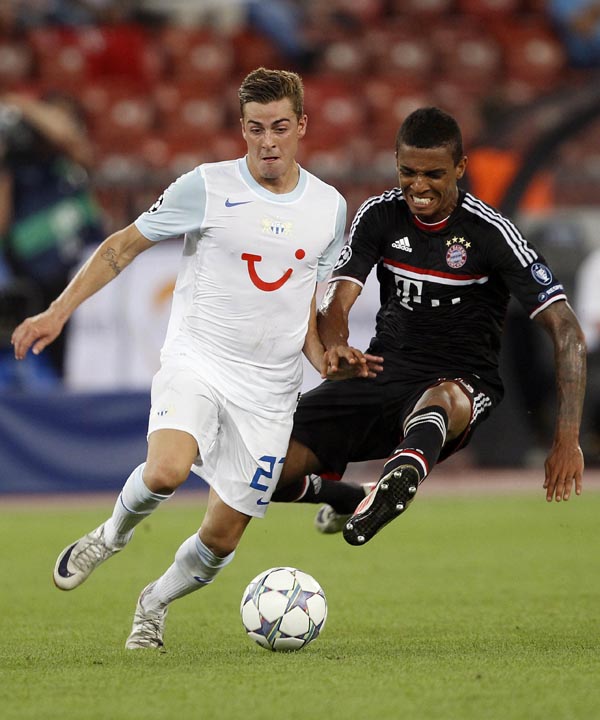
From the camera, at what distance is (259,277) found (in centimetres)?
568

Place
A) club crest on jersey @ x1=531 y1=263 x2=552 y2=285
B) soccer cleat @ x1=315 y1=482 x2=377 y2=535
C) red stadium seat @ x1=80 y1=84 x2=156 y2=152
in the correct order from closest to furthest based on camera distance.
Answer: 1. club crest on jersey @ x1=531 y1=263 x2=552 y2=285
2. soccer cleat @ x1=315 y1=482 x2=377 y2=535
3. red stadium seat @ x1=80 y1=84 x2=156 y2=152

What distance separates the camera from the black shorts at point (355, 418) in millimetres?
6105

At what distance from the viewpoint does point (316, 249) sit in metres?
5.79

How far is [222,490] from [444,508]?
7.09 metres

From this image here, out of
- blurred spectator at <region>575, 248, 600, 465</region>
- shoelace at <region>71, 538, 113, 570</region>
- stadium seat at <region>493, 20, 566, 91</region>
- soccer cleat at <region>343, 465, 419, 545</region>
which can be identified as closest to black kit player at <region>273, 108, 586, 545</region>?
soccer cleat at <region>343, 465, 419, 545</region>

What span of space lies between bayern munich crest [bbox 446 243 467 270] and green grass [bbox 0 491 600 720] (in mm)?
1658

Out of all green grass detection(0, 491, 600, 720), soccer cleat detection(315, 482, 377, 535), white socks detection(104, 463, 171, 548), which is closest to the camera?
green grass detection(0, 491, 600, 720)

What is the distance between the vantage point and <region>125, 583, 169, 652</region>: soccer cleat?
18.7 feet

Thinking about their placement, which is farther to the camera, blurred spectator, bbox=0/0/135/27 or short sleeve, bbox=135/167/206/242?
blurred spectator, bbox=0/0/135/27

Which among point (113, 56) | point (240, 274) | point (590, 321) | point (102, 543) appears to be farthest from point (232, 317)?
point (113, 56)

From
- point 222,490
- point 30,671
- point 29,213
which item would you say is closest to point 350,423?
point 222,490

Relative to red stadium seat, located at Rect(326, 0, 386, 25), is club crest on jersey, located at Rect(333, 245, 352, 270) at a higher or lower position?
lower

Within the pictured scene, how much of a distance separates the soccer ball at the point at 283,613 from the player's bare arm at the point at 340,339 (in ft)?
3.09

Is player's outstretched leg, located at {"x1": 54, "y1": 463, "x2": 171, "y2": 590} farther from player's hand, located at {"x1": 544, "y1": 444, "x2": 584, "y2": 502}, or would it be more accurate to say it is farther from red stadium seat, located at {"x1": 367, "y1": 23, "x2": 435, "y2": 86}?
red stadium seat, located at {"x1": 367, "y1": 23, "x2": 435, "y2": 86}
